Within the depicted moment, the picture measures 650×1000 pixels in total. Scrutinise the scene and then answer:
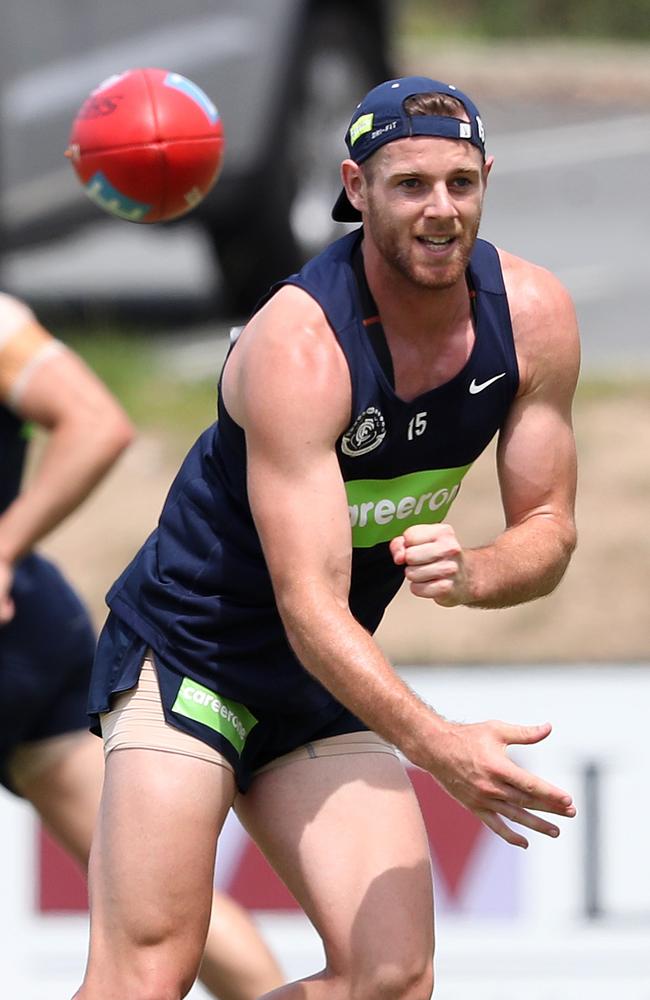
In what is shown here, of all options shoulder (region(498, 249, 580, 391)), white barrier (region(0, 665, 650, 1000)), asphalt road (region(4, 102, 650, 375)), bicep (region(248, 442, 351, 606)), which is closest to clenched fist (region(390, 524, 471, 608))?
bicep (region(248, 442, 351, 606))

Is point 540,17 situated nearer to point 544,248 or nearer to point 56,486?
point 544,248

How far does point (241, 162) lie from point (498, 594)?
6.68 meters

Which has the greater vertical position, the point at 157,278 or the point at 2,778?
the point at 157,278

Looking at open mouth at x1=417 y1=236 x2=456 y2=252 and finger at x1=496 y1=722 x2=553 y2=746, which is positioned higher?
open mouth at x1=417 y1=236 x2=456 y2=252

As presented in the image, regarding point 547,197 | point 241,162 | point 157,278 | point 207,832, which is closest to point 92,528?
point 241,162

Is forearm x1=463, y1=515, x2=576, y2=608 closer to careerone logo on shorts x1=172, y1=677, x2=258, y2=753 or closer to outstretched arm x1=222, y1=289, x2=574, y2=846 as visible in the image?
outstretched arm x1=222, y1=289, x2=574, y2=846

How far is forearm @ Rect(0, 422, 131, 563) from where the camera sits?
4.47m

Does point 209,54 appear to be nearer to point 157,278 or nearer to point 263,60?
point 263,60

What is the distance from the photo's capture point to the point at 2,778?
471cm

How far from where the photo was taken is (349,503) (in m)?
3.64

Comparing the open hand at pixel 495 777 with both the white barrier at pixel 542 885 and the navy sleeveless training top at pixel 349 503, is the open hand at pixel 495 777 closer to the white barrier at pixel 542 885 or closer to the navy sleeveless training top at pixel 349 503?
the navy sleeveless training top at pixel 349 503

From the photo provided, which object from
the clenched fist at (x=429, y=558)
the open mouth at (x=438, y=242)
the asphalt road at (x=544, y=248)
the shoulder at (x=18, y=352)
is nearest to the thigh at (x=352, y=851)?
the clenched fist at (x=429, y=558)

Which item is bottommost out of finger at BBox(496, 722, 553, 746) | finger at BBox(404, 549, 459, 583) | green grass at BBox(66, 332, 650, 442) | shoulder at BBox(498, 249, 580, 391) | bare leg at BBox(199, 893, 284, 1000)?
bare leg at BBox(199, 893, 284, 1000)

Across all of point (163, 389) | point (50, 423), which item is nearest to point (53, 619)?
point (50, 423)
